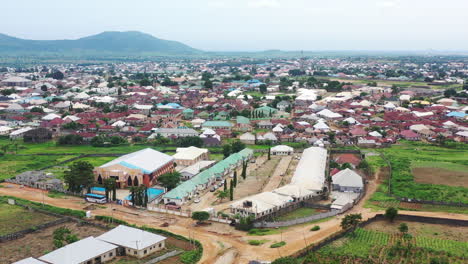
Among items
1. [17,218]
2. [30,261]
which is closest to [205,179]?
[17,218]

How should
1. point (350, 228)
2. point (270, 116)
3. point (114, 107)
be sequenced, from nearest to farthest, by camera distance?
point (350, 228) < point (270, 116) < point (114, 107)

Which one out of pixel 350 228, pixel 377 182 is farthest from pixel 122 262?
pixel 377 182

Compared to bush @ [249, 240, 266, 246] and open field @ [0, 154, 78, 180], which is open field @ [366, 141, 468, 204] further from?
open field @ [0, 154, 78, 180]

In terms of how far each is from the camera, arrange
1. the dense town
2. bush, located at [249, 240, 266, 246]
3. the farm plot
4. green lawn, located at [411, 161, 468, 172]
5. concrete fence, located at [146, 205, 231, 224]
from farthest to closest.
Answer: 1. green lawn, located at [411, 161, 468, 172]
2. the farm plot
3. concrete fence, located at [146, 205, 231, 224]
4. the dense town
5. bush, located at [249, 240, 266, 246]

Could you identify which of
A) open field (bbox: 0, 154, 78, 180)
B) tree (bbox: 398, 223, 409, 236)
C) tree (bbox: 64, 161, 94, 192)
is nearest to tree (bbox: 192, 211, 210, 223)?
tree (bbox: 64, 161, 94, 192)

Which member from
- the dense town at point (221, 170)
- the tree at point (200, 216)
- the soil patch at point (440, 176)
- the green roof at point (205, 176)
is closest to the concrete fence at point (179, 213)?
the dense town at point (221, 170)

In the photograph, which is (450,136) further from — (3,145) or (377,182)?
(3,145)

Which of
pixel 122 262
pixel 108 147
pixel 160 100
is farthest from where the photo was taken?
pixel 160 100

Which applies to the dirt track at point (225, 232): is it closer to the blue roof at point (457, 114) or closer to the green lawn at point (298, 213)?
the green lawn at point (298, 213)
